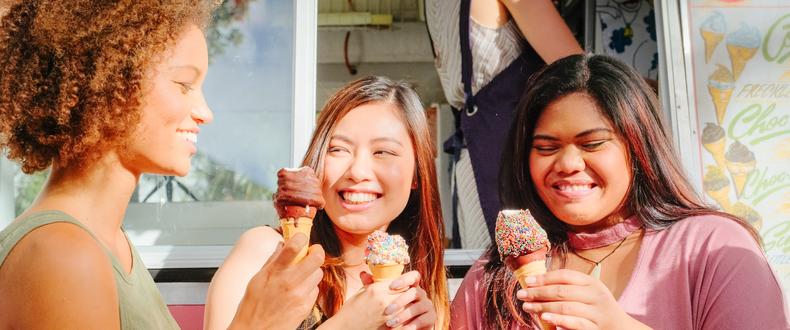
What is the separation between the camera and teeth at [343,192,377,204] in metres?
2.49

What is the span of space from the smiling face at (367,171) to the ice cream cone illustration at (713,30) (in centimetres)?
204

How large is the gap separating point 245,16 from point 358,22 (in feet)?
9.79

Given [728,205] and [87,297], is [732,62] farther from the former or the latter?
[87,297]

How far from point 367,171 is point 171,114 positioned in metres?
0.96

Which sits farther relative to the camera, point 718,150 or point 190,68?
point 718,150

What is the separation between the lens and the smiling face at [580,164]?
237cm

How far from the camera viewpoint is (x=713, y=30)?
12.0 ft

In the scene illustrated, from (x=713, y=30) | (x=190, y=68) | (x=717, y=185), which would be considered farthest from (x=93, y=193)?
(x=713, y=30)

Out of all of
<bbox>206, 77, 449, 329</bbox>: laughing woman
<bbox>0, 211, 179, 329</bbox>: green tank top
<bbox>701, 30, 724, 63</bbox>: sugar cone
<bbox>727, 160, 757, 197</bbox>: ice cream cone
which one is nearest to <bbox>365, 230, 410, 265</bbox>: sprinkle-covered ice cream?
<bbox>206, 77, 449, 329</bbox>: laughing woman

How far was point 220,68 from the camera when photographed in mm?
4125

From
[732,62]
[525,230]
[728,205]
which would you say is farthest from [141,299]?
[732,62]

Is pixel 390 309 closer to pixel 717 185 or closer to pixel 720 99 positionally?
pixel 717 185

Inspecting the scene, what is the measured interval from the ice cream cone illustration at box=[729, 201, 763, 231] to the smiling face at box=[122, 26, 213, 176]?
9.61 feet

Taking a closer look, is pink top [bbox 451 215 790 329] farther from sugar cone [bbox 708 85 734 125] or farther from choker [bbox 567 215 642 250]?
sugar cone [bbox 708 85 734 125]
